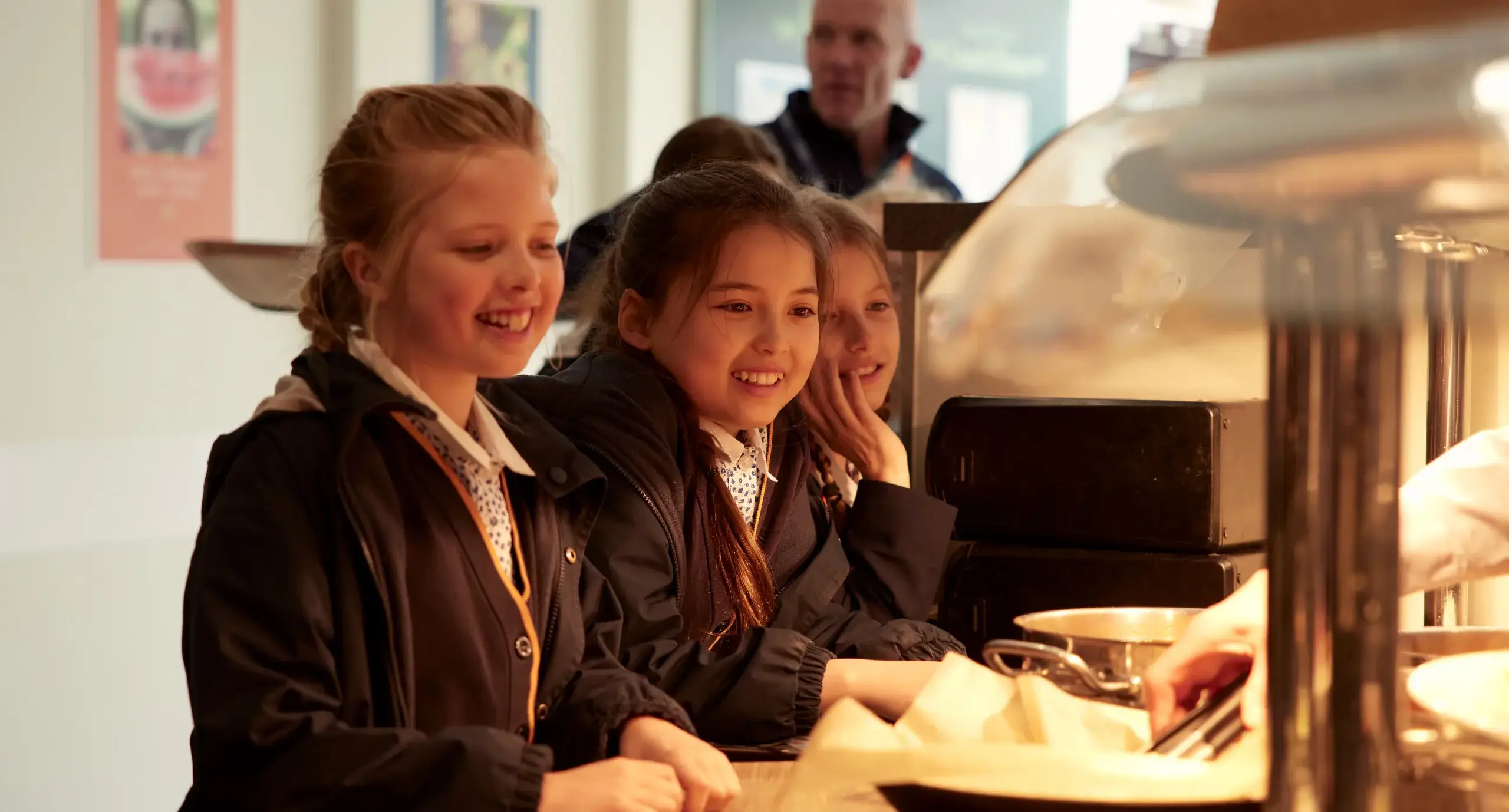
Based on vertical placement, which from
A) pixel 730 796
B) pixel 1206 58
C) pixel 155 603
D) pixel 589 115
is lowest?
pixel 155 603

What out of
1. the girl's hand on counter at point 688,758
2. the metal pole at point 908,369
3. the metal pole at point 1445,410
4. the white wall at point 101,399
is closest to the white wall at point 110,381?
the white wall at point 101,399

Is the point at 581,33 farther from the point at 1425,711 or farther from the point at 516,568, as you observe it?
the point at 1425,711

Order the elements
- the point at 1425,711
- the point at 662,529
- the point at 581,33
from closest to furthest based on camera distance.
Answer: the point at 1425,711 < the point at 662,529 < the point at 581,33

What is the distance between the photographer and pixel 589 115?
5.33 m

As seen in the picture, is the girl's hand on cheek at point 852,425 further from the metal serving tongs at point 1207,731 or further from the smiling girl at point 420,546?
the metal serving tongs at point 1207,731

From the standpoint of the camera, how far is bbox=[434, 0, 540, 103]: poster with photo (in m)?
4.86

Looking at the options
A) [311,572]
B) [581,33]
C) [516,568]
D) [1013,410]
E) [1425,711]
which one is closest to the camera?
[1425,711]

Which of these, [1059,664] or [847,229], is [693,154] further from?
[1059,664]

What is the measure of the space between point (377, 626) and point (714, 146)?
4.98ft

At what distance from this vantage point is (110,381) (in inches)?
157

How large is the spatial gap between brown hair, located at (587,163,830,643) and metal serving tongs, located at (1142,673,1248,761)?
2.05ft

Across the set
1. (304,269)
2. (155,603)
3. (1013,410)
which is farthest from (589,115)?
(304,269)

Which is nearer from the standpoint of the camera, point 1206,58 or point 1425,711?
point 1206,58

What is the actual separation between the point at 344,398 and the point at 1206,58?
0.67m
